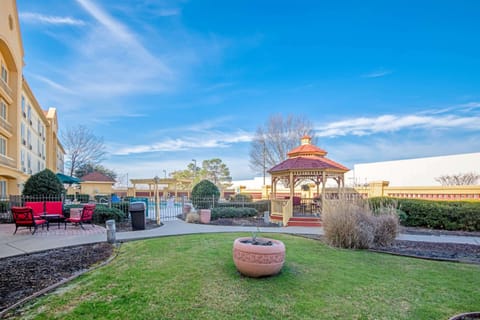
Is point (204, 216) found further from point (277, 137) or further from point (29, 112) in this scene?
point (29, 112)

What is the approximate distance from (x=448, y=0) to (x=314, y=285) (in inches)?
472

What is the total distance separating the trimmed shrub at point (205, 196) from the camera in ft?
54.3

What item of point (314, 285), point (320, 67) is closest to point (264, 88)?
point (320, 67)

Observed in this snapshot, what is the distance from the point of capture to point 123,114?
2331cm

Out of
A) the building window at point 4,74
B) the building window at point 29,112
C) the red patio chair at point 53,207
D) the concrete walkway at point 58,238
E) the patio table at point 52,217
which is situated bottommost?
the concrete walkway at point 58,238

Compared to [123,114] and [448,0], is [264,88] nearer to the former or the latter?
[448,0]

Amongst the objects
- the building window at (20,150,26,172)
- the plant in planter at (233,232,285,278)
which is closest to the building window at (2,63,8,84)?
the building window at (20,150,26,172)

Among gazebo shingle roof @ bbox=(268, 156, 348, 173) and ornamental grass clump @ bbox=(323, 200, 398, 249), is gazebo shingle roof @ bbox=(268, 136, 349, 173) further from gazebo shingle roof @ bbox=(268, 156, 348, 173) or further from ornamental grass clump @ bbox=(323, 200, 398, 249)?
ornamental grass clump @ bbox=(323, 200, 398, 249)

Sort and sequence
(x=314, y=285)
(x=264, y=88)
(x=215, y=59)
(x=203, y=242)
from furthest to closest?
1. (x=264, y=88)
2. (x=215, y=59)
3. (x=203, y=242)
4. (x=314, y=285)

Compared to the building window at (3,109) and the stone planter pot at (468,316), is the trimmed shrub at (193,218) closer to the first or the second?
the stone planter pot at (468,316)

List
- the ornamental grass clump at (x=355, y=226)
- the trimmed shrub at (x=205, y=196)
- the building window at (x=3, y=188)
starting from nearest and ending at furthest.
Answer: the ornamental grass clump at (x=355, y=226) < the trimmed shrub at (x=205, y=196) < the building window at (x=3, y=188)

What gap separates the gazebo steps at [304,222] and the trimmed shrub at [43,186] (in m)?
11.7

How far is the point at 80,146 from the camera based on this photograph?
38.8 metres

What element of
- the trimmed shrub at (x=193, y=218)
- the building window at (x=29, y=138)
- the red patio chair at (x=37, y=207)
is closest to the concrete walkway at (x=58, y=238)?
the red patio chair at (x=37, y=207)
